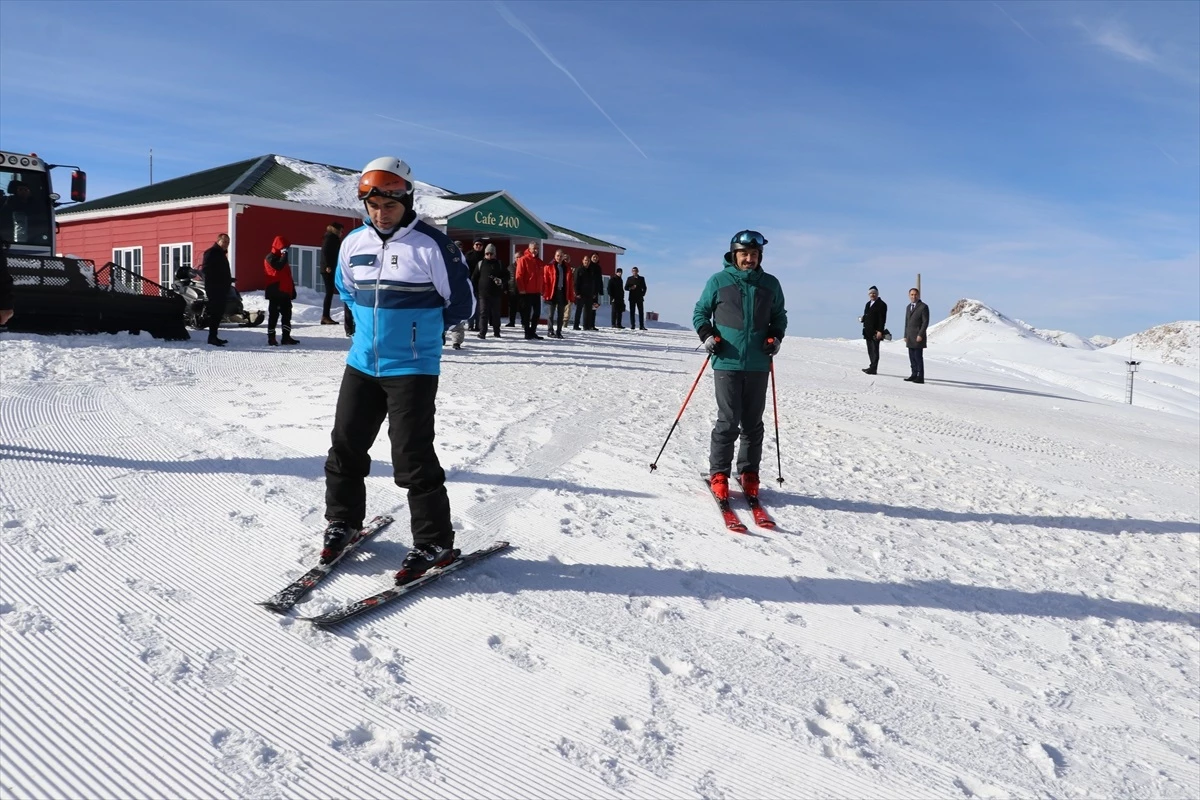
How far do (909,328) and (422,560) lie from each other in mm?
13570

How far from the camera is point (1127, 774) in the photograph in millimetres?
3227

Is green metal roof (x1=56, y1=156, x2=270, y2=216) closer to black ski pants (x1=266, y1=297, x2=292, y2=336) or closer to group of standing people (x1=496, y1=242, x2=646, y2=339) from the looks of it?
group of standing people (x1=496, y1=242, x2=646, y2=339)

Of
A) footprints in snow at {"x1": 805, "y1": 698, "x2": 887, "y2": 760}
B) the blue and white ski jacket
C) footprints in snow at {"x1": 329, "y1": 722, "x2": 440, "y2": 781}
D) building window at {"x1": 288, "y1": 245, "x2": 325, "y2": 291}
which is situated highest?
building window at {"x1": 288, "y1": 245, "x2": 325, "y2": 291}

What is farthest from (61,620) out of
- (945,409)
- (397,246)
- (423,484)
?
(945,409)

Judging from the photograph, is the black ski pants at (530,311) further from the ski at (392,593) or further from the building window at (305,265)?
the ski at (392,593)

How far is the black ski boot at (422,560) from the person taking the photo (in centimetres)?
375

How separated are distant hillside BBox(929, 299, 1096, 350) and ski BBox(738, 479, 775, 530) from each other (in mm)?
42030

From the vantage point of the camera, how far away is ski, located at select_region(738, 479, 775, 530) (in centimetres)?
549

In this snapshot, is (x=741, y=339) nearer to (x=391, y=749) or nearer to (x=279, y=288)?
(x=391, y=749)

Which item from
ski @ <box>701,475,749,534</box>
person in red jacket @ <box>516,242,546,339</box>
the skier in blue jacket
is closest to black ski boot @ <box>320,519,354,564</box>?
the skier in blue jacket

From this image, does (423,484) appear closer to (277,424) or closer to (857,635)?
(857,635)

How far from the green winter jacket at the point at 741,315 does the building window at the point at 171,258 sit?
77.7ft

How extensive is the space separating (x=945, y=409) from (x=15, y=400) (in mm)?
11569

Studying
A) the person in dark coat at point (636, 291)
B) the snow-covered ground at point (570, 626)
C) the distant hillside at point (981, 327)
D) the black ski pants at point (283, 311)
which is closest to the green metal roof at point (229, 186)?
the person in dark coat at point (636, 291)
